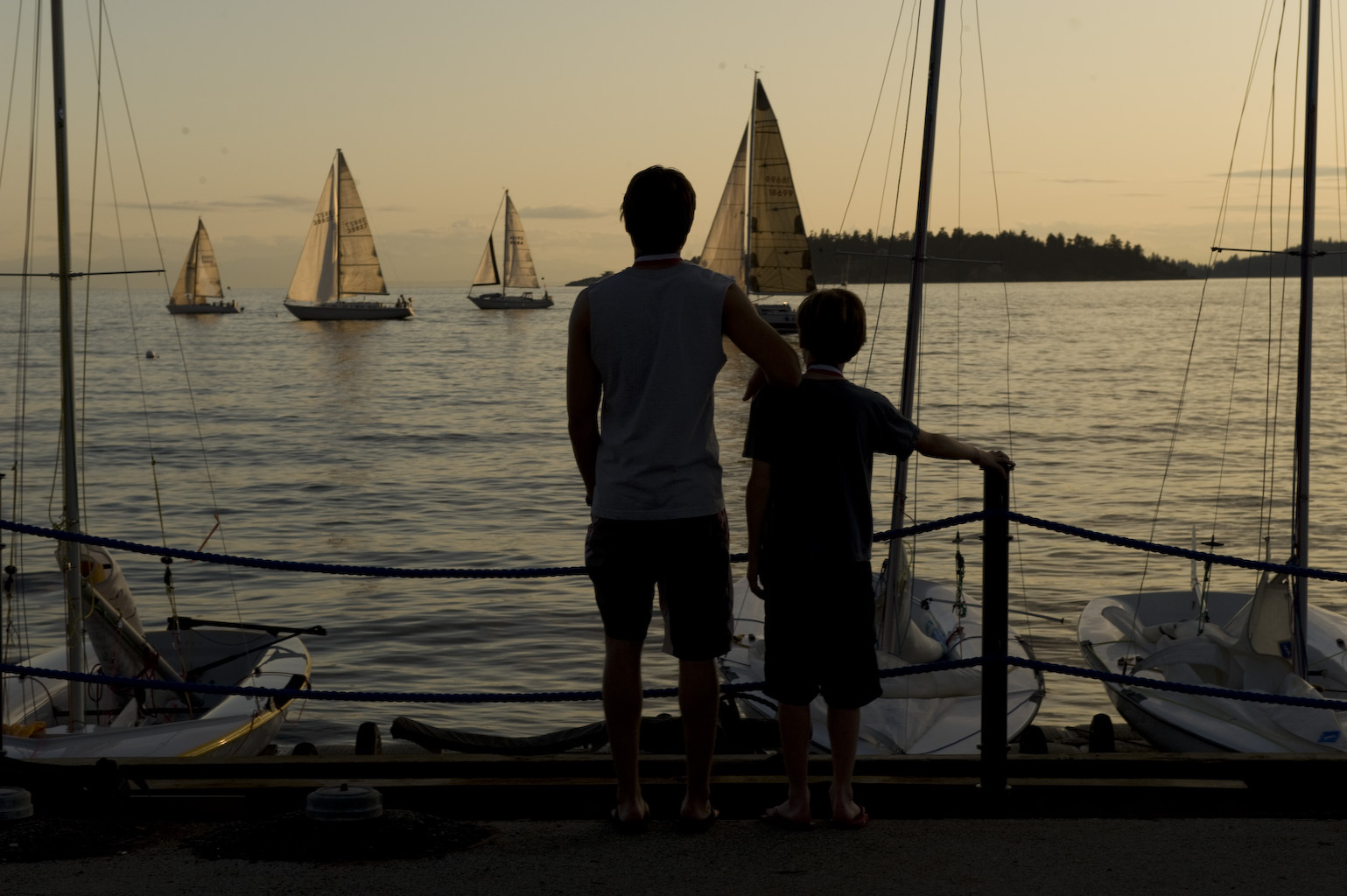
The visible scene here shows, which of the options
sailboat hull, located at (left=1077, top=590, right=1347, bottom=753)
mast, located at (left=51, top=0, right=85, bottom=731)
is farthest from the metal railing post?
mast, located at (left=51, top=0, right=85, bottom=731)

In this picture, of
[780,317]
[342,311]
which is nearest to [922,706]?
[780,317]

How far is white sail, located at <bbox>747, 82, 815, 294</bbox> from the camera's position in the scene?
55.3m

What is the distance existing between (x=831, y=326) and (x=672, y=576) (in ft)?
2.79

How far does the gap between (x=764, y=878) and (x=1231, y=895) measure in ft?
4.07

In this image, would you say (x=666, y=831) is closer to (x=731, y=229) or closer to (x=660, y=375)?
(x=660, y=375)

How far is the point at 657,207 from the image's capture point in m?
3.81

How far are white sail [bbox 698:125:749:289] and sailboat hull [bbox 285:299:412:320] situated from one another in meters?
43.4

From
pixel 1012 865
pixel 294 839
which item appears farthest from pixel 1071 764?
pixel 294 839

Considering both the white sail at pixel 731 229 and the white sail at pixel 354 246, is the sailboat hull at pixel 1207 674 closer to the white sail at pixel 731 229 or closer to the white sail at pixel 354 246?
the white sail at pixel 731 229

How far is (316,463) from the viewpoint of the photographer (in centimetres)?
3170

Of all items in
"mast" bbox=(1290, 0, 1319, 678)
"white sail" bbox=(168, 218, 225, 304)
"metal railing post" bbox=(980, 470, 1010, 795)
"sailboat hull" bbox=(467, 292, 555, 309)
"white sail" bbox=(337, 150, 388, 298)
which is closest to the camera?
"metal railing post" bbox=(980, 470, 1010, 795)

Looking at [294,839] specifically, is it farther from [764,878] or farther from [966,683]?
[966,683]

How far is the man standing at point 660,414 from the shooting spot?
Answer: 3811mm

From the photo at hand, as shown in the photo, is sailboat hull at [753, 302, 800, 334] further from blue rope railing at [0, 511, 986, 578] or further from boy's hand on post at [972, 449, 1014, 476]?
boy's hand on post at [972, 449, 1014, 476]
